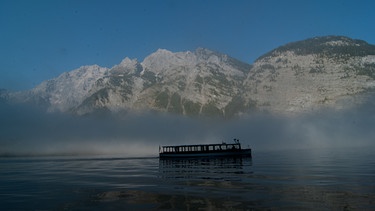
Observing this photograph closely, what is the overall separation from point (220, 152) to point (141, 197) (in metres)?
117

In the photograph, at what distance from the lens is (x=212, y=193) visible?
124 ft

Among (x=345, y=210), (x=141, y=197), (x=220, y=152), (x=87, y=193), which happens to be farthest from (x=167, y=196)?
(x=220, y=152)

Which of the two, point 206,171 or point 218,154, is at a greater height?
point 218,154

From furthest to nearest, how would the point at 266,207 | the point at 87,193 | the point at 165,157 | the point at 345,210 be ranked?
1. the point at 165,157
2. the point at 87,193
3. the point at 266,207
4. the point at 345,210

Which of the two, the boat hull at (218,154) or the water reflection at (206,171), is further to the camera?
the boat hull at (218,154)

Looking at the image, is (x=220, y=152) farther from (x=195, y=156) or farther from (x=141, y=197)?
(x=141, y=197)

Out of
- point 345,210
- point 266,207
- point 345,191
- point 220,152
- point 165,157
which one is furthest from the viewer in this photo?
point 165,157

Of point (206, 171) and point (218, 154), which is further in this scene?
point (218, 154)

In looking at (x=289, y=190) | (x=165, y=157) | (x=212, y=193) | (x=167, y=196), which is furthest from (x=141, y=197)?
(x=165, y=157)

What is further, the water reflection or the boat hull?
the boat hull

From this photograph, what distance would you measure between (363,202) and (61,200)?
34.0 metres

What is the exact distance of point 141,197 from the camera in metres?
37.2

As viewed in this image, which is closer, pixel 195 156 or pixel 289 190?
pixel 289 190

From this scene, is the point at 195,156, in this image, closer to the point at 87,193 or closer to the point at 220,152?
the point at 220,152
